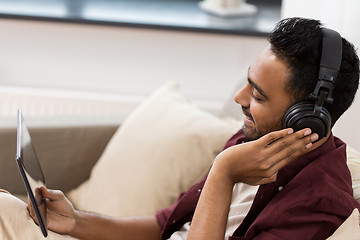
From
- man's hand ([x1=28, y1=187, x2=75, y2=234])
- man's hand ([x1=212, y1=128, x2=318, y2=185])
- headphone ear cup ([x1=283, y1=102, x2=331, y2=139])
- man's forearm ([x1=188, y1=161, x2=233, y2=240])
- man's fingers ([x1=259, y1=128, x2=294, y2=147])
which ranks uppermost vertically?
headphone ear cup ([x1=283, y1=102, x2=331, y2=139])

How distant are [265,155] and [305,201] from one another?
11 centimetres

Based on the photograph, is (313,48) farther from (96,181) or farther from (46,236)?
(96,181)

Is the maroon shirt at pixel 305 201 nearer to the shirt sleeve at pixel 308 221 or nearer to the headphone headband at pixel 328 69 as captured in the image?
the shirt sleeve at pixel 308 221

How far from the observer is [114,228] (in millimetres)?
1605

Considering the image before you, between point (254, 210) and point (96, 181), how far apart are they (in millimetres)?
838

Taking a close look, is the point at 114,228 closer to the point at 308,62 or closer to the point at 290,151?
the point at 290,151

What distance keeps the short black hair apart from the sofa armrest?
3.38 feet

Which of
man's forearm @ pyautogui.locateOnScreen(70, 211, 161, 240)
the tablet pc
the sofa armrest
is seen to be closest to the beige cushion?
the sofa armrest

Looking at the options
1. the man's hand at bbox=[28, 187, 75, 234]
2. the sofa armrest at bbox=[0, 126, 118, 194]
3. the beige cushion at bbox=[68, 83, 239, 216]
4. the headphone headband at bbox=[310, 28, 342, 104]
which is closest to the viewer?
the headphone headband at bbox=[310, 28, 342, 104]

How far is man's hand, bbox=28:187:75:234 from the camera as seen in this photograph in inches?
58.2

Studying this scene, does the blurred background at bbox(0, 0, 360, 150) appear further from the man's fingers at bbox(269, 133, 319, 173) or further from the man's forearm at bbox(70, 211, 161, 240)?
the man's fingers at bbox(269, 133, 319, 173)

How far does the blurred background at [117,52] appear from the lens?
267cm

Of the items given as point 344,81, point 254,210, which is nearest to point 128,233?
point 254,210

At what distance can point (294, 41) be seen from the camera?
1.24 meters
